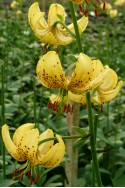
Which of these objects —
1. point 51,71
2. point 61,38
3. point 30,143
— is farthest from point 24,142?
point 61,38

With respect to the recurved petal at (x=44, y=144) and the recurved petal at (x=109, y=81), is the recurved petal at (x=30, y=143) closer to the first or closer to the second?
the recurved petal at (x=44, y=144)

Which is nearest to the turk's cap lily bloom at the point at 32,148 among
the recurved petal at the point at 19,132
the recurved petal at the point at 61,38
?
the recurved petal at the point at 19,132

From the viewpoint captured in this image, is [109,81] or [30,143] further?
Answer: [109,81]

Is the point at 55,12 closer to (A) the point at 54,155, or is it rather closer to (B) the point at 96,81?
(B) the point at 96,81

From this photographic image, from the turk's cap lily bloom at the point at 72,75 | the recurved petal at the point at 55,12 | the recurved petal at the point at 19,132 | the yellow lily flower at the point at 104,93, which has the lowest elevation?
the recurved petal at the point at 19,132

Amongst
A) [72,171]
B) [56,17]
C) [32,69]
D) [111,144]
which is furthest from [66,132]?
[32,69]

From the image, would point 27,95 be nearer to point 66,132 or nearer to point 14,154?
point 66,132

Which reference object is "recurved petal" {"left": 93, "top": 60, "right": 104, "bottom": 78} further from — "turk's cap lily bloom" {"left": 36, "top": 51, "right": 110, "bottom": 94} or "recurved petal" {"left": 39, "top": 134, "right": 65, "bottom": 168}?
"recurved petal" {"left": 39, "top": 134, "right": 65, "bottom": 168}
